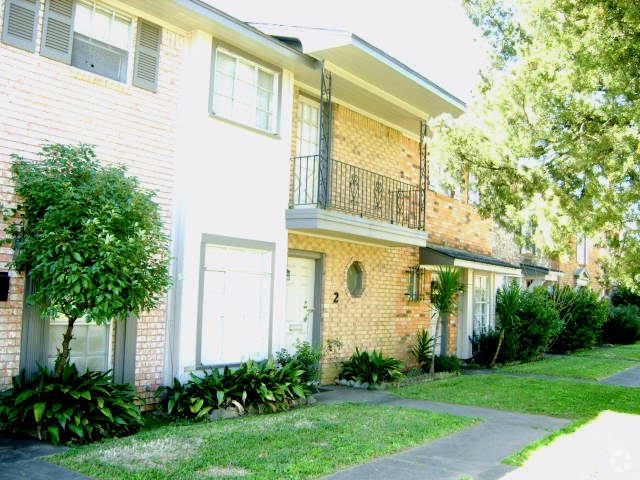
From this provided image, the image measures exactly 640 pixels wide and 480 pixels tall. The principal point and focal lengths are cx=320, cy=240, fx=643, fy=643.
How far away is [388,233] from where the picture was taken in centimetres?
1191

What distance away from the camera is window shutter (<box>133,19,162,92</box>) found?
862cm

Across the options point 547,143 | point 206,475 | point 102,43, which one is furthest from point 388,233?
point 206,475

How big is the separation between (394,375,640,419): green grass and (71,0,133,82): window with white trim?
6821 mm

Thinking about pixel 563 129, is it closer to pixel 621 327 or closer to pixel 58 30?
pixel 58 30

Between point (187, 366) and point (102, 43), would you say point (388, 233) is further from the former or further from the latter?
point (102, 43)

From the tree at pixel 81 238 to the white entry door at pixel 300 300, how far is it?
4.29 m

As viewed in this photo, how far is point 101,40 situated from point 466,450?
6703mm

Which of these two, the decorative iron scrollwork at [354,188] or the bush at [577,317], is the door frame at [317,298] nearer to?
the decorative iron scrollwork at [354,188]

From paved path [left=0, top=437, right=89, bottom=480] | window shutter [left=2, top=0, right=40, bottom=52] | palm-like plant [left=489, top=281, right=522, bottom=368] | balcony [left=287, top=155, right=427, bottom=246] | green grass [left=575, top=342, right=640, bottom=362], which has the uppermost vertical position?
window shutter [left=2, top=0, right=40, bottom=52]

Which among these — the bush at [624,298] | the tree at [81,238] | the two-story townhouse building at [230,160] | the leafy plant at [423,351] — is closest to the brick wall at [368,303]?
the two-story townhouse building at [230,160]

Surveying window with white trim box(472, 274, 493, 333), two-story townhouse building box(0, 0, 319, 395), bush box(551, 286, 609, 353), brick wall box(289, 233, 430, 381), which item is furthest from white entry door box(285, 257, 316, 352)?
bush box(551, 286, 609, 353)

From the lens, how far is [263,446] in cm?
678

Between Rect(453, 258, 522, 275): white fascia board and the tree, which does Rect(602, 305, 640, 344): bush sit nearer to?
Rect(453, 258, 522, 275): white fascia board

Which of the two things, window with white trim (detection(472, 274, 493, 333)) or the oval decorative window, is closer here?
the oval decorative window
